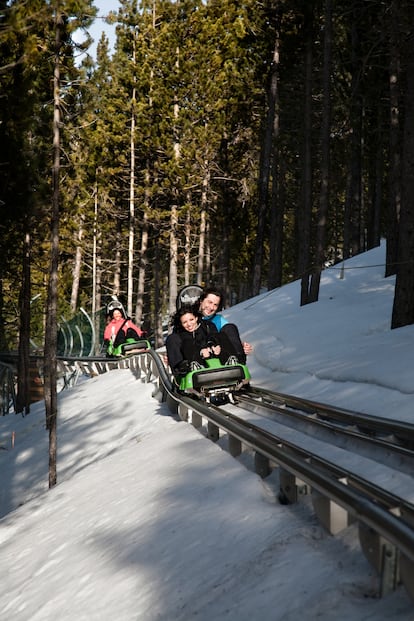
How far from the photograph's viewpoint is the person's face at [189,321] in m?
9.50

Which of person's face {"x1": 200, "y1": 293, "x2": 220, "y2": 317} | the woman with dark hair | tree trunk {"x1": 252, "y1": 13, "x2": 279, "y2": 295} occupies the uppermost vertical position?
tree trunk {"x1": 252, "y1": 13, "x2": 279, "y2": 295}

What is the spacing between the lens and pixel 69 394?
705 inches

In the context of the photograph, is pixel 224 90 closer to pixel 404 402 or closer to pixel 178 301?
pixel 178 301

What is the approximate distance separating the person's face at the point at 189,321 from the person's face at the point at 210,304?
0.71 ft

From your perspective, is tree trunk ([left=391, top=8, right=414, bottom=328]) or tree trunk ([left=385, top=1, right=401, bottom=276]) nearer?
tree trunk ([left=391, top=8, right=414, bottom=328])

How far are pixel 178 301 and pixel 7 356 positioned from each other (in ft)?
72.5

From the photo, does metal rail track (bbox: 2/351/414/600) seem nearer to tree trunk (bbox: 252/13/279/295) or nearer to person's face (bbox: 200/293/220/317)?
person's face (bbox: 200/293/220/317)

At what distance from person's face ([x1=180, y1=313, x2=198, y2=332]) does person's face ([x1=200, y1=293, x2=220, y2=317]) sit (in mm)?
218

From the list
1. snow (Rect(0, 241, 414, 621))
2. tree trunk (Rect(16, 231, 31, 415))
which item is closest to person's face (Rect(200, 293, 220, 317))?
snow (Rect(0, 241, 414, 621))

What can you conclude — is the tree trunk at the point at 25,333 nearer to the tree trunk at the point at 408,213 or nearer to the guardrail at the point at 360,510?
the tree trunk at the point at 408,213

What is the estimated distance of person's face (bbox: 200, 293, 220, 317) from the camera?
959 centimetres

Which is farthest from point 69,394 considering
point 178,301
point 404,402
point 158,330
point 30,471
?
point 158,330

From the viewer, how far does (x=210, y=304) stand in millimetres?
9625

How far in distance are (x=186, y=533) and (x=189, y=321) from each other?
523cm
